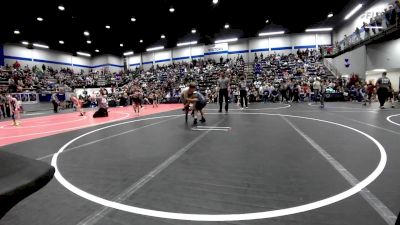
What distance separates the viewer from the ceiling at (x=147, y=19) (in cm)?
1880

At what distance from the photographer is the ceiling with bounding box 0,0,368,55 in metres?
18.8

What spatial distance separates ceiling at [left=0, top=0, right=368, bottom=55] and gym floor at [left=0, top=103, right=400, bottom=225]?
16.1 m

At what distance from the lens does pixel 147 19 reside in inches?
890

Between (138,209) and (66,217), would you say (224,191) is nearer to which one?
(138,209)

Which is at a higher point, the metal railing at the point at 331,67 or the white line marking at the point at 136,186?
the metal railing at the point at 331,67

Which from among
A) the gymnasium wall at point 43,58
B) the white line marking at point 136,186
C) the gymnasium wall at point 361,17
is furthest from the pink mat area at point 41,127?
the gymnasium wall at point 43,58

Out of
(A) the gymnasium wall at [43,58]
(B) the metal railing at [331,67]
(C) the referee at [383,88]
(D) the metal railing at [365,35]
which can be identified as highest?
(A) the gymnasium wall at [43,58]

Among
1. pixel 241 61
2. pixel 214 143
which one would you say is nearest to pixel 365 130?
pixel 214 143

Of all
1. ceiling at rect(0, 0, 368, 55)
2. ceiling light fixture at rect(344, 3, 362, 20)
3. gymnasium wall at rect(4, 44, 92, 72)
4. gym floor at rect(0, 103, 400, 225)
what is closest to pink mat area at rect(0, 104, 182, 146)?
gym floor at rect(0, 103, 400, 225)

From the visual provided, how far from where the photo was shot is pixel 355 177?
2.81 m

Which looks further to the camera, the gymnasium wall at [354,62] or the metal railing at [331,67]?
the metal railing at [331,67]

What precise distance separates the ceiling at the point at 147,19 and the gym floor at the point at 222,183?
1606 centimetres

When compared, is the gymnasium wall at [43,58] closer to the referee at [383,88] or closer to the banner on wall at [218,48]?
the banner on wall at [218,48]

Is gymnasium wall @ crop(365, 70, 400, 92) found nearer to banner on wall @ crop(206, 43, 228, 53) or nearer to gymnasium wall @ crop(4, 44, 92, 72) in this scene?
banner on wall @ crop(206, 43, 228, 53)
